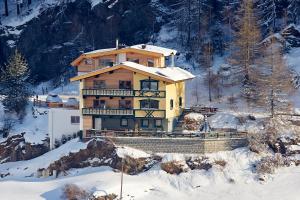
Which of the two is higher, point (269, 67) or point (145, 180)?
point (269, 67)

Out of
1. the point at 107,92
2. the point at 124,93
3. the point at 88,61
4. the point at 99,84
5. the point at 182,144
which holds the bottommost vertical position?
the point at 182,144

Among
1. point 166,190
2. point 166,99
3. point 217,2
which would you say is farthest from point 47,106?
point 217,2

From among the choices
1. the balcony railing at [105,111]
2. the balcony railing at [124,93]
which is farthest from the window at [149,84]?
the balcony railing at [105,111]

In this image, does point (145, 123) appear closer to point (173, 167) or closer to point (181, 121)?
point (181, 121)

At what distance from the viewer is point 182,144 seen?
59344mm

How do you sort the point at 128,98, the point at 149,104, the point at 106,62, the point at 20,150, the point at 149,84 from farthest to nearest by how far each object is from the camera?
1. the point at 106,62
2. the point at 20,150
3. the point at 128,98
4. the point at 149,84
5. the point at 149,104

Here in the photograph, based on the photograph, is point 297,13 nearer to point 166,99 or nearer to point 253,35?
point 253,35

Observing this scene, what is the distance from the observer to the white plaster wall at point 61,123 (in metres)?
65.3

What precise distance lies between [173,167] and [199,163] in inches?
101

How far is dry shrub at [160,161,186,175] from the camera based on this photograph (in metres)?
57.5

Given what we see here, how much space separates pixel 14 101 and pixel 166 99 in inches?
807

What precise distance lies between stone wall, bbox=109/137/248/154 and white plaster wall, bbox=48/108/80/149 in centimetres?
721

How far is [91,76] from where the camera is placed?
63594 millimetres

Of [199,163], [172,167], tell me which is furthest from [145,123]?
[199,163]
